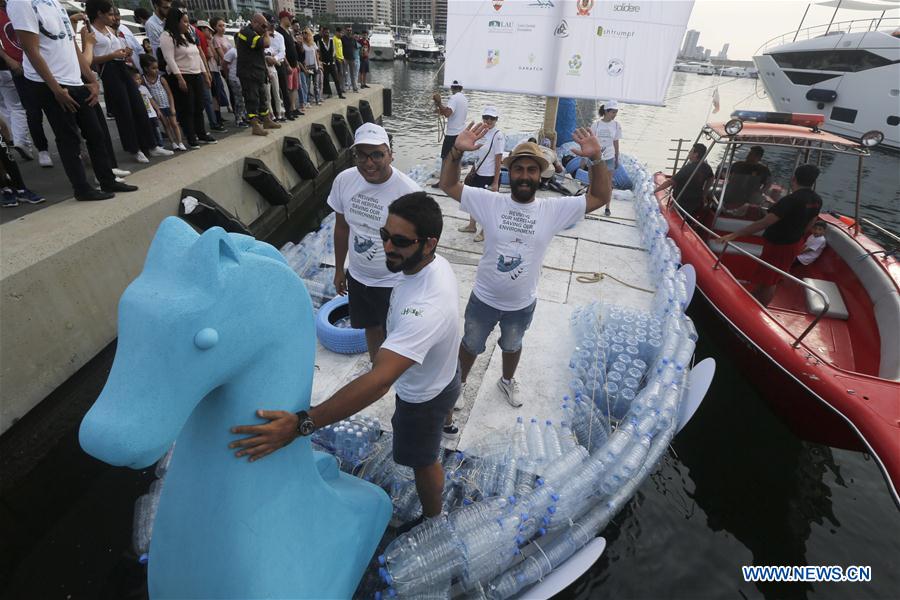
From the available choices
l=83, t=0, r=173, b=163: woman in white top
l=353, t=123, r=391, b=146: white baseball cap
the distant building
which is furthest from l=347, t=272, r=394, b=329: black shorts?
the distant building

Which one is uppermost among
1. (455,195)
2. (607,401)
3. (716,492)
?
(455,195)

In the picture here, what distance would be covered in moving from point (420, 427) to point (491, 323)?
135cm

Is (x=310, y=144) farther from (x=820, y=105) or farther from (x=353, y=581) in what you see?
(x=820, y=105)

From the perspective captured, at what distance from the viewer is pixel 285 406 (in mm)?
1821

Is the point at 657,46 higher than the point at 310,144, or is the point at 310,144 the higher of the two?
the point at 657,46

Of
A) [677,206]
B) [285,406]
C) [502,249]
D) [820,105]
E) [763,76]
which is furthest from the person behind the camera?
[763,76]

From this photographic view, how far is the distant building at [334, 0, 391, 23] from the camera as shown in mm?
124981

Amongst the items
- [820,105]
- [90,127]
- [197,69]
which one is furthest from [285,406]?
[820,105]

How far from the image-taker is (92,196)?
507cm

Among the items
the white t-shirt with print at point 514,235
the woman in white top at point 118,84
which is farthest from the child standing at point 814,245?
the woman in white top at point 118,84

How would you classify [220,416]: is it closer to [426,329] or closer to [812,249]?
[426,329]

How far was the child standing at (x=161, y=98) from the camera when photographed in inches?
294

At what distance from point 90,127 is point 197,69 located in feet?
10.5

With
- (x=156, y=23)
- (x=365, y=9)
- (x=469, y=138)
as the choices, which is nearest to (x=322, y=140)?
(x=156, y=23)
